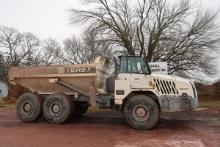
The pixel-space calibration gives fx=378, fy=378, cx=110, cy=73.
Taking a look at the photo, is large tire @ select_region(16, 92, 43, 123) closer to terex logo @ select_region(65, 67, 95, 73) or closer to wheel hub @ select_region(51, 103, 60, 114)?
wheel hub @ select_region(51, 103, 60, 114)

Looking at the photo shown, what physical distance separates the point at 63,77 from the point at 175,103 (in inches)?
171

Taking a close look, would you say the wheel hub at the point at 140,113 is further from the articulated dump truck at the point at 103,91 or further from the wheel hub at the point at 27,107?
the wheel hub at the point at 27,107

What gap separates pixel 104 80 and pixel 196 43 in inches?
756

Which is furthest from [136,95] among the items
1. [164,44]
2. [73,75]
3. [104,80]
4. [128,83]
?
[164,44]

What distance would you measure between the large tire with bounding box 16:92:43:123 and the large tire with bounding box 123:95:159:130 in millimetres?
3560

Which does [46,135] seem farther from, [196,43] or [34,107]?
[196,43]

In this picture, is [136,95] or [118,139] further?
[136,95]

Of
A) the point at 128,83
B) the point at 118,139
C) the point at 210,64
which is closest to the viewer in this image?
the point at 118,139

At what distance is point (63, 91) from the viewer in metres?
14.8

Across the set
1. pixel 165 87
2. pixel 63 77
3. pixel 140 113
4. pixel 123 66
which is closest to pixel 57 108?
pixel 63 77

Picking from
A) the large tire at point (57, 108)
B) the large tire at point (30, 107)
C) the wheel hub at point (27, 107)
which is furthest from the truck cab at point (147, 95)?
the wheel hub at point (27, 107)

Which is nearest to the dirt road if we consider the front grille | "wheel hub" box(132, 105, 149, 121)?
"wheel hub" box(132, 105, 149, 121)

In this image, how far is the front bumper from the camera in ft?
42.5

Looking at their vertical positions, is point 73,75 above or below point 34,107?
above
